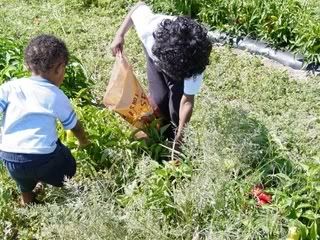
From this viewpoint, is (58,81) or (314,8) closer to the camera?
(58,81)

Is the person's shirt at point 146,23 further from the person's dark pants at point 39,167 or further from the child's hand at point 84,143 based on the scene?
the person's dark pants at point 39,167

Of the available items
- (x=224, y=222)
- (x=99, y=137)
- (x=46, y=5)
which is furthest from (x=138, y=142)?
(x=46, y=5)

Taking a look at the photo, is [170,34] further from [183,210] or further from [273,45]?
[273,45]

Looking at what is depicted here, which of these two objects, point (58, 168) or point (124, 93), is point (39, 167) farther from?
point (124, 93)

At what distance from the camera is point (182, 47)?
10.7ft

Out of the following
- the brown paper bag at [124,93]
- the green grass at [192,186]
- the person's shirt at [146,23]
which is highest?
the person's shirt at [146,23]

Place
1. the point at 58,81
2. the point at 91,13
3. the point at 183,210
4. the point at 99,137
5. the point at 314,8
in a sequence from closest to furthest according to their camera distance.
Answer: the point at 183,210, the point at 58,81, the point at 99,137, the point at 314,8, the point at 91,13

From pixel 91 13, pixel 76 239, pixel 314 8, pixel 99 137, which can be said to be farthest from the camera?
pixel 91 13

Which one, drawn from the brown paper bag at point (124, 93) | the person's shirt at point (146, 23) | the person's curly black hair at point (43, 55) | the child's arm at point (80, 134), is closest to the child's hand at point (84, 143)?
the child's arm at point (80, 134)

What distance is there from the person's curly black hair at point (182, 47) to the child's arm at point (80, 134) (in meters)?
0.58

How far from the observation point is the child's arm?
335 centimetres

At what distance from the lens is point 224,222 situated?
3.00m

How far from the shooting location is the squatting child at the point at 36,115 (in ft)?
10.4

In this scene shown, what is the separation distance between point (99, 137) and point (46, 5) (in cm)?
292
